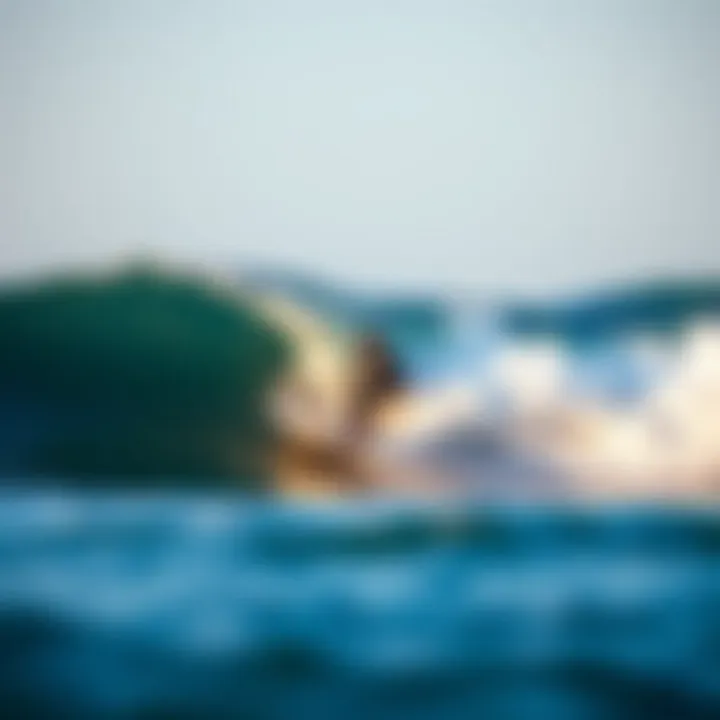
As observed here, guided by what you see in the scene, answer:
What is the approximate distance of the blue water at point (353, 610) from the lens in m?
1.22

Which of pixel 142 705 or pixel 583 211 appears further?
pixel 583 211

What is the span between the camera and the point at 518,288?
1367 mm

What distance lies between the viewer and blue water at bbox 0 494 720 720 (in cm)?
122

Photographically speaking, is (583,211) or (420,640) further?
(583,211)

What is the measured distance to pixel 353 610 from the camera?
1251 mm

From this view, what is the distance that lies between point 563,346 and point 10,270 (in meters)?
0.60

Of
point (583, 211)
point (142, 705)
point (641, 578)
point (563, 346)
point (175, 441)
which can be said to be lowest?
point (142, 705)

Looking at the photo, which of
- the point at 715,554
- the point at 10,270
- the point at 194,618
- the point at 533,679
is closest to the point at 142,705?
the point at 194,618

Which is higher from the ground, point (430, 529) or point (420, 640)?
point (430, 529)

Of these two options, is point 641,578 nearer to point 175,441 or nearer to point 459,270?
point 459,270

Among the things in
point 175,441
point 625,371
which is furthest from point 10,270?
point 625,371

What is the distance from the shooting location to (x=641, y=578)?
1.27 metres

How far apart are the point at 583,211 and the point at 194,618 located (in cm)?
60

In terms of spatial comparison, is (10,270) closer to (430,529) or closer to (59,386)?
(59,386)
